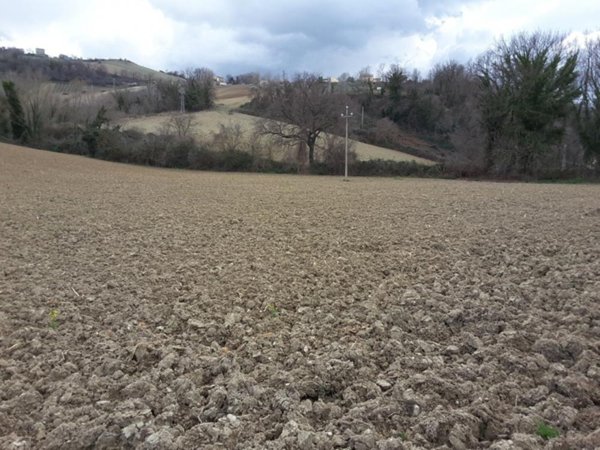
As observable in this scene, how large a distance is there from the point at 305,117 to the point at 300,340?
47.7 m

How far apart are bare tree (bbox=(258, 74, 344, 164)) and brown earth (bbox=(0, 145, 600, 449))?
40743 millimetres

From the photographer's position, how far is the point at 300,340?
17.4ft

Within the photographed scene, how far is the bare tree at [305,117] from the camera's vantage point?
5103 cm

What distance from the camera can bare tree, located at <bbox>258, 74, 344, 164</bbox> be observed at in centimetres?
5103

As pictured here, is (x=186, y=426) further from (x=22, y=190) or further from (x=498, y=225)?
(x=22, y=190)

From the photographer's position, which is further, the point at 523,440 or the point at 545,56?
the point at 545,56

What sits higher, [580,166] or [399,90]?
[399,90]

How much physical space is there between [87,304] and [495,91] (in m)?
48.4

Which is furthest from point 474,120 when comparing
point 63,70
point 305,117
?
point 63,70

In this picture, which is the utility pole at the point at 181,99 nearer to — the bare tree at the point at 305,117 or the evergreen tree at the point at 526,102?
the bare tree at the point at 305,117

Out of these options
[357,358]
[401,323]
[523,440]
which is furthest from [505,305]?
[523,440]

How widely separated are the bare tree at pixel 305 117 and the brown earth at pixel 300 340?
1604 inches

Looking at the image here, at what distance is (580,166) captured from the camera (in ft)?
142

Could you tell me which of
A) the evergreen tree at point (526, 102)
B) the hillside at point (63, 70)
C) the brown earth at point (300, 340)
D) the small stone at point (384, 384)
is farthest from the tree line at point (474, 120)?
the small stone at point (384, 384)
